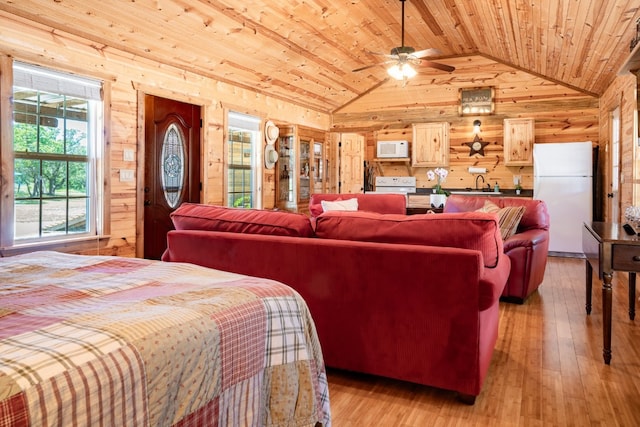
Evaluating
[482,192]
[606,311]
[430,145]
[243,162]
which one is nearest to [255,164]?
[243,162]

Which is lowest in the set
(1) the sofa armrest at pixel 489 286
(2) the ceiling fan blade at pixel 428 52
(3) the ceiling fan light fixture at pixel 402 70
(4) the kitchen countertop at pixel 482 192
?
(1) the sofa armrest at pixel 489 286

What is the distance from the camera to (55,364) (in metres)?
0.81

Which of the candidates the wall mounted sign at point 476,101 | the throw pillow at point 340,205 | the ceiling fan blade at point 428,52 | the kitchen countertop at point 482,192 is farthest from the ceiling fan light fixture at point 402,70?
the kitchen countertop at point 482,192

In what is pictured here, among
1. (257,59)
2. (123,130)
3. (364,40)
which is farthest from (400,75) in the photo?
(123,130)

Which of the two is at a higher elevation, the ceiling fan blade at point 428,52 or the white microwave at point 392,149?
the ceiling fan blade at point 428,52

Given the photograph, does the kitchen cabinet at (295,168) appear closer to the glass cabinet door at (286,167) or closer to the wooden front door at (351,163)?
the glass cabinet door at (286,167)

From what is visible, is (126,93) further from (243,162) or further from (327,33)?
(327,33)

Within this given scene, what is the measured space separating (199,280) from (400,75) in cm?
436

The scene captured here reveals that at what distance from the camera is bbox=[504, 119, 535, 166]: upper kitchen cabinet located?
7531 millimetres

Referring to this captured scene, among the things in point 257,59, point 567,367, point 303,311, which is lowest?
point 567,367

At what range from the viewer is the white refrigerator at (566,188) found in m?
6.81

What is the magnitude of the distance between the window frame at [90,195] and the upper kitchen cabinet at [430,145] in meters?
5.45

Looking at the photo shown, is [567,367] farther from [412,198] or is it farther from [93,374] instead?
[412,198]

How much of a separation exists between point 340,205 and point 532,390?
11.8 ft
